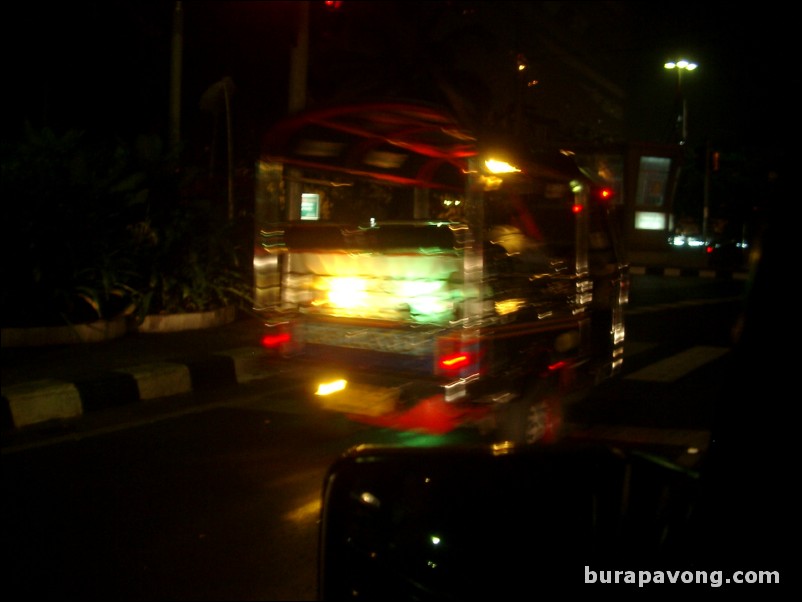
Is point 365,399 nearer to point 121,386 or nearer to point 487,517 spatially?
point 121,386

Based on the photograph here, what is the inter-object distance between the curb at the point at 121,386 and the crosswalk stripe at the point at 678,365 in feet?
13.3

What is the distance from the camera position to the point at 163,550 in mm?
4125

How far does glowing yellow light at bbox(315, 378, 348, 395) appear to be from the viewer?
5.62 meters

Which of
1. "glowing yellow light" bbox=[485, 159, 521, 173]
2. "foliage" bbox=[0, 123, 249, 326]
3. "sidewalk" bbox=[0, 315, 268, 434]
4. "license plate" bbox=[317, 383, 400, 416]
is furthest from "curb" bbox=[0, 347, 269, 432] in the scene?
"glowing yellow light" bbox=[485, 159, 521, 173]

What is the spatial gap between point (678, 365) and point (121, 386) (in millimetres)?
5834

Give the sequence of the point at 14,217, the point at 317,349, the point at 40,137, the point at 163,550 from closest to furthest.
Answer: the point at 163,550
the point at 317,349
the point at 14,217
the point at 40,137

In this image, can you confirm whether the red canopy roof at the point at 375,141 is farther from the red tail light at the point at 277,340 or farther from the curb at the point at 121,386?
the curb at the point at 121,386

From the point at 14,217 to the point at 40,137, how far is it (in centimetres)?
119

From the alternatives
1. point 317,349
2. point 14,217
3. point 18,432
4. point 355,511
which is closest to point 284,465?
point 317,349

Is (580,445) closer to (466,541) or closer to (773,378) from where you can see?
(466,541)

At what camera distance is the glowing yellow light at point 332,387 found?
5625 millimetres

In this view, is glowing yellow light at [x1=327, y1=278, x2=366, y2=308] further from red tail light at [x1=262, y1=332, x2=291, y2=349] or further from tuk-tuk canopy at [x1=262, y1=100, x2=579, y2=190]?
tuk-tuk canopy at [x1=262, y1=100, x2=579, y2=190]

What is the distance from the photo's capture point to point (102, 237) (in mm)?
9469

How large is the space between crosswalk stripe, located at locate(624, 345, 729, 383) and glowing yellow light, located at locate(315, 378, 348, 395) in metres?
4.11
